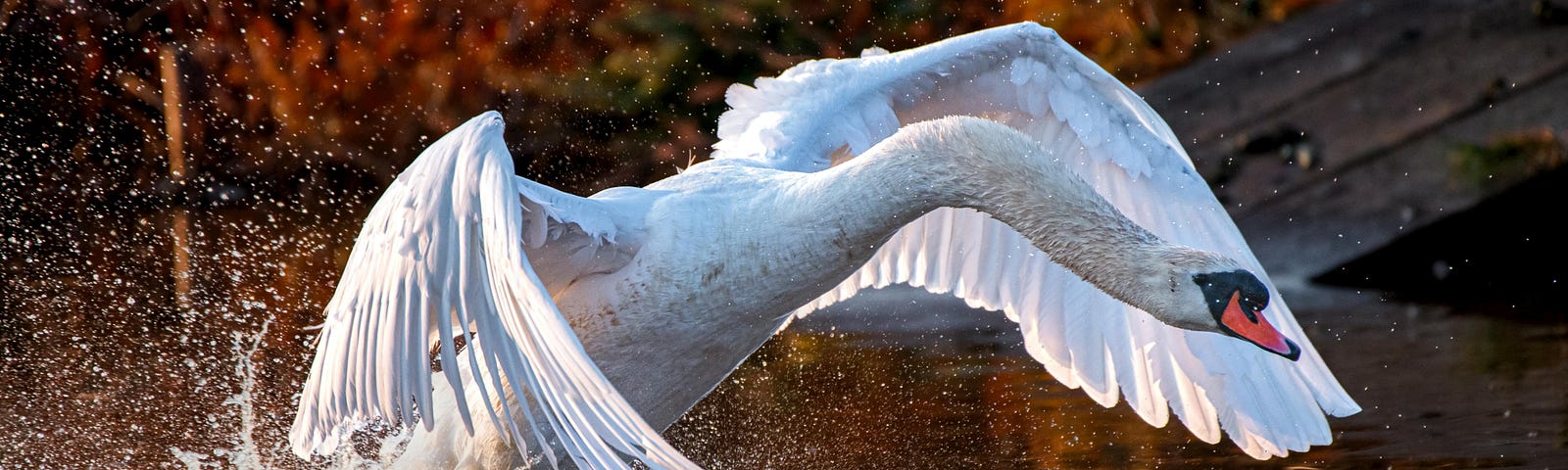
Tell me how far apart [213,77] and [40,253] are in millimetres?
2696

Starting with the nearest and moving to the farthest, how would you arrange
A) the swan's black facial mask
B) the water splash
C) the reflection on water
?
1. the swan's black facial mask
2. the reflection on water
3. the water splash

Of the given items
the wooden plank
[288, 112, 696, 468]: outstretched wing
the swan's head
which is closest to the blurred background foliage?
the wooden plank

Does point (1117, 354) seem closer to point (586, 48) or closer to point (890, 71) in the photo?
point (890, 71)

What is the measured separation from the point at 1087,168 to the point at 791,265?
1645mm

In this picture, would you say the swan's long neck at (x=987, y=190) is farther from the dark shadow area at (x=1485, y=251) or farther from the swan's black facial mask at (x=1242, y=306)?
the dark shadow area at (x=1485, y=251)

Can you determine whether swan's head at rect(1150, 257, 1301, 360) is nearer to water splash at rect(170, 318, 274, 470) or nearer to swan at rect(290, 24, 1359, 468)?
swan at rect(290, 24, 1359, 468)

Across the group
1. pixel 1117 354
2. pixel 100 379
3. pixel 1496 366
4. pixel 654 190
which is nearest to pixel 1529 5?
pixel 1496 366

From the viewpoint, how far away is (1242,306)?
3434mm

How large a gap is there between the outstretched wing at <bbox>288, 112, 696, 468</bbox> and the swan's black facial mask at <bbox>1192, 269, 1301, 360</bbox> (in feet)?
4.01

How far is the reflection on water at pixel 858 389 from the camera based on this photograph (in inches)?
200

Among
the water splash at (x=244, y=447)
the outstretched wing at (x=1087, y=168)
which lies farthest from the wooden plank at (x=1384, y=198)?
the water splash at (x=244, y=447)

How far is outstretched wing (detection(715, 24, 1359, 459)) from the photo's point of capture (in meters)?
4.76

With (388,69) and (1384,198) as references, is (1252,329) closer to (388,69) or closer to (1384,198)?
(1384,198)

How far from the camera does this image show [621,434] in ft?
10.1
